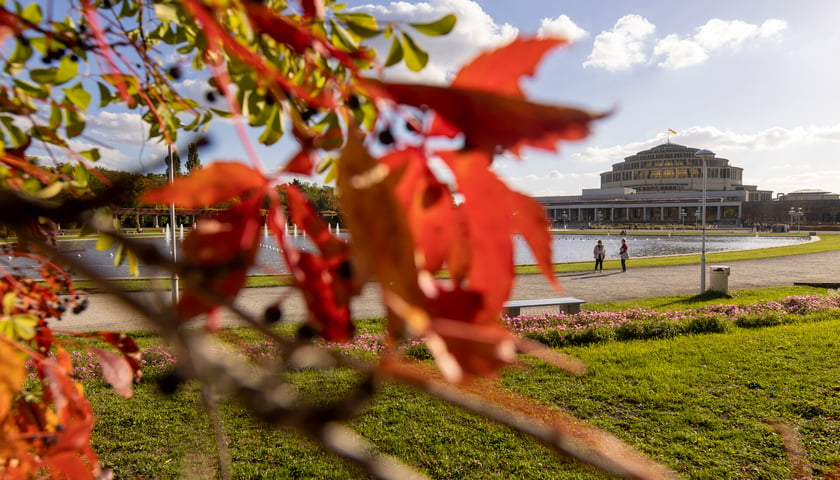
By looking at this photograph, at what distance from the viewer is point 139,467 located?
464 cm

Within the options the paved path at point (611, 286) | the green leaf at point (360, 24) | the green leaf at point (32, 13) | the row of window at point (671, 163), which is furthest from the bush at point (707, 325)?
the row of window at point (671, 163)

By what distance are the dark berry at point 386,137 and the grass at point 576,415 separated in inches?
152

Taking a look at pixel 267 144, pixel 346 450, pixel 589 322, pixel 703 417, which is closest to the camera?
pixel 346 450

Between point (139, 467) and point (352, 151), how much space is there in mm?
5476

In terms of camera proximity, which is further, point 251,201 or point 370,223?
point 251,201

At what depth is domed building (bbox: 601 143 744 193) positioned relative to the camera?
74.3 m

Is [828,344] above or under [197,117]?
under

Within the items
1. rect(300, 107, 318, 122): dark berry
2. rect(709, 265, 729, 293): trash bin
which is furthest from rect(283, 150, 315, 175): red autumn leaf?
rect(709, 265, 729, 293): trash bin

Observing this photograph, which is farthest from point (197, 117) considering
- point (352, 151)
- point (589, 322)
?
point (589, 322)

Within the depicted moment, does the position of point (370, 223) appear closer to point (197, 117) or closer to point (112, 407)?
point (197, 117)

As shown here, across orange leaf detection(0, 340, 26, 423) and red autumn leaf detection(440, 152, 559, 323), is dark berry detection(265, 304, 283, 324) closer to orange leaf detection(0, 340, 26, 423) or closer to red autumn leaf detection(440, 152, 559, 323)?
red autumn leaf detection(440, 152, 559, 323)

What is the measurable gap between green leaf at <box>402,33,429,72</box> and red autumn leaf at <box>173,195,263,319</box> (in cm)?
47

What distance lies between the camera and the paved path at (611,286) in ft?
33.4

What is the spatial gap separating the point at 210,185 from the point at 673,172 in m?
85.0
